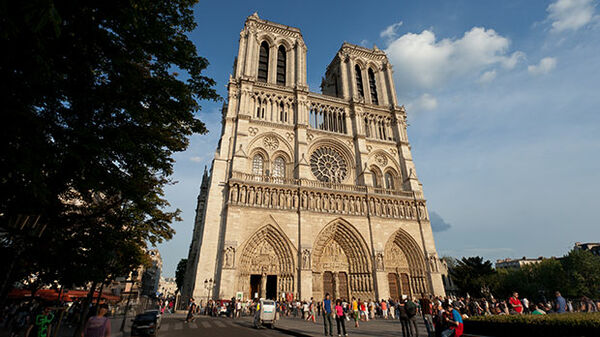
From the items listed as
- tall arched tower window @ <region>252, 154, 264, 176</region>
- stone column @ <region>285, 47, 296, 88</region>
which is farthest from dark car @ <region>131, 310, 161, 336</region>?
stone column @ <region>285, 47, 296, 88</region>

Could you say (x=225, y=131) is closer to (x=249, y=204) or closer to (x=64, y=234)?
(x=249, y=204)

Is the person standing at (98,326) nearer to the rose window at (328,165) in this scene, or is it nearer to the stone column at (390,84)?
the rose window at (328,165)

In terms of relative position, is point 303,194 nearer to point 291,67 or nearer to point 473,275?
point 291,67

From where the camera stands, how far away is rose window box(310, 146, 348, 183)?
25.5 m

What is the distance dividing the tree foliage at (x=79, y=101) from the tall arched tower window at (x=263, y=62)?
21.9 meters

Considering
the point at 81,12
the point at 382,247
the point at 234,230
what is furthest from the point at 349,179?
the point at 81,12

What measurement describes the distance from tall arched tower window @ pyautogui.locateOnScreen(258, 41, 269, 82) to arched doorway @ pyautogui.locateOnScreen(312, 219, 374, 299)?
53.8 feet

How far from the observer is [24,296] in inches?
691

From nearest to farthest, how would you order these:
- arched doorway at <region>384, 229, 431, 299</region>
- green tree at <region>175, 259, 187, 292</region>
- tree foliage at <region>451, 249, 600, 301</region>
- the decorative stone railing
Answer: the decorative stone railing → arched doorway at <region>384, 229, 431, 299</region> → tree foliage at <region>451, 249, 600, 301</region> → green tree at <region>175, 259, 187, 292</region>

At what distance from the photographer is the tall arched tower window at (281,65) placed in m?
29.1

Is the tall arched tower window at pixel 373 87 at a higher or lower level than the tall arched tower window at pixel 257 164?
higher

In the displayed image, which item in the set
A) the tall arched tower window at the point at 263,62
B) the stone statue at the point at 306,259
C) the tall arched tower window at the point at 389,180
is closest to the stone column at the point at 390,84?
the tall arched tower window at the point at 389,180

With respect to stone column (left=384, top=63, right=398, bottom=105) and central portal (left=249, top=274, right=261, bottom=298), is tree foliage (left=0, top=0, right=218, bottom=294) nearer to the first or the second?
central portal (left=249, top=274, right=261, bottom=298)

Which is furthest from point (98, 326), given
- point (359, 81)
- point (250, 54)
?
point (359, 81)
